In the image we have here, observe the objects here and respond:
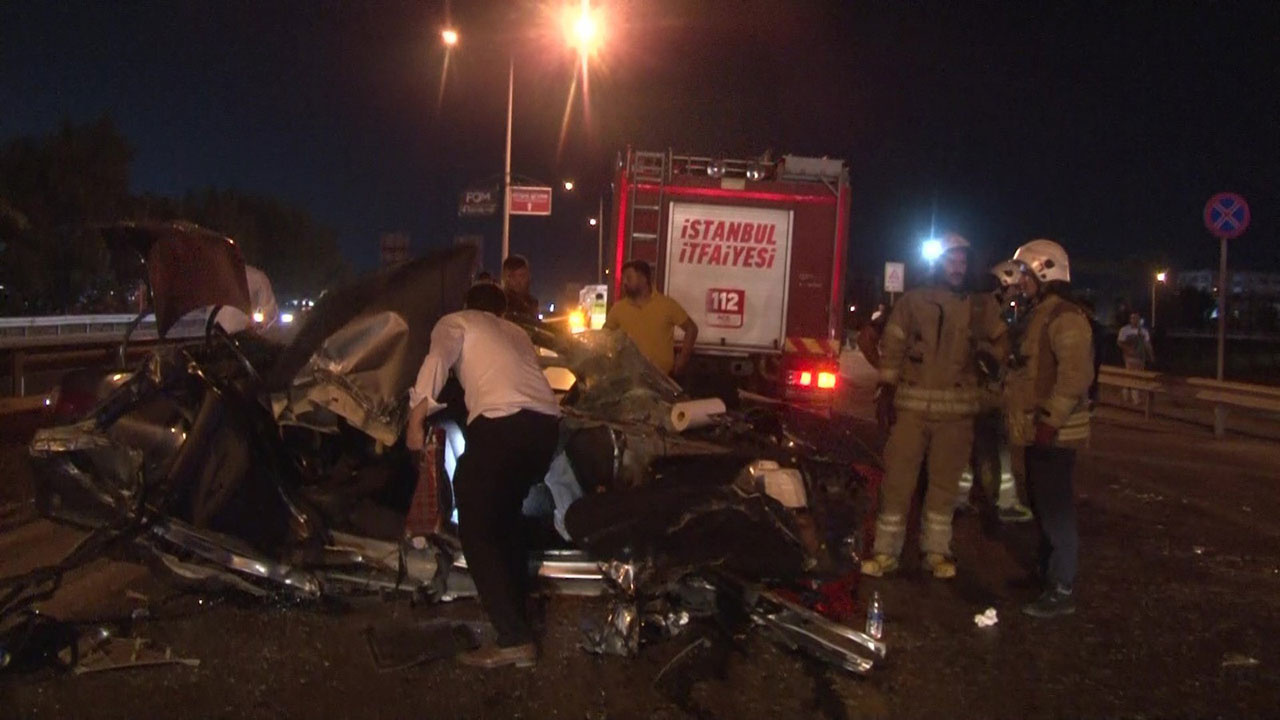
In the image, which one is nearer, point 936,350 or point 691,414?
point 691,414

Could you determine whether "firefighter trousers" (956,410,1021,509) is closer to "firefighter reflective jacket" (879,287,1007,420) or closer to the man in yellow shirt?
"firefighter reflective jacket" (879,287,1007,420)

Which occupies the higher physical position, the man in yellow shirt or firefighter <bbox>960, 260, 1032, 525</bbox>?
the man in yellow shirt

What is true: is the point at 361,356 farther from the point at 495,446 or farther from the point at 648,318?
the point at 648,318

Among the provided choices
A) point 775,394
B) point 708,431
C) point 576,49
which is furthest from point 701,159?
point 576,49

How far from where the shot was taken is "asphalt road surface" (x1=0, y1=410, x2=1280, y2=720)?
4.73 m

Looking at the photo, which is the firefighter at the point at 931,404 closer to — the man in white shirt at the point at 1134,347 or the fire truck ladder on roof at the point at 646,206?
the fire truck ladder on roof at the point at 646,206

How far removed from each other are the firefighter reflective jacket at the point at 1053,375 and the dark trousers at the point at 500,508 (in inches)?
104

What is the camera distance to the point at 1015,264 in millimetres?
6684

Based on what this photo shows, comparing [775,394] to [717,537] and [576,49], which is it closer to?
[717,537]

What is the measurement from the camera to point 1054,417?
6023mm

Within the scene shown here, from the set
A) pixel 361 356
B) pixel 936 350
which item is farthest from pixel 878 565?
pixel 361 356

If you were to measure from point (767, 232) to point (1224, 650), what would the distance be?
6.81m

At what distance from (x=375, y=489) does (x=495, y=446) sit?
113 centimetres

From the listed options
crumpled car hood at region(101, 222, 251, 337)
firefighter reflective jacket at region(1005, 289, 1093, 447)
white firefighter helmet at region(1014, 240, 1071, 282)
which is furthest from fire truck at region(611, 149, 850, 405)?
crumpled car hood at region(101, 222, 251, 337)
